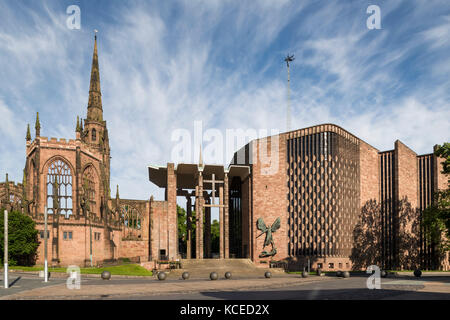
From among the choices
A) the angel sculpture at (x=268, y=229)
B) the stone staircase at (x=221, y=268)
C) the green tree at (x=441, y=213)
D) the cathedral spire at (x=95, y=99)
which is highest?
the cathedral spire at (x=95, y=99)

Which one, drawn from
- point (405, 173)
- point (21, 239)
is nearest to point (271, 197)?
point (405, 173)

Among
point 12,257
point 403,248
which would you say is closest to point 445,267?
point 403,248

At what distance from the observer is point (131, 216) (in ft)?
228

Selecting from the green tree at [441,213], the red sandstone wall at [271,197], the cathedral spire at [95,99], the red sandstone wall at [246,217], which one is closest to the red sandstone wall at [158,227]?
the red sandstone wall at [246,217]

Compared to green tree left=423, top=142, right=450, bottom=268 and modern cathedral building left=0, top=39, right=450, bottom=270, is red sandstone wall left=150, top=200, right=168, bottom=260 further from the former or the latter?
green tree left=423, top=142, right=450, bottom=268

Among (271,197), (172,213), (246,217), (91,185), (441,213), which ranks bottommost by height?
(246,217)

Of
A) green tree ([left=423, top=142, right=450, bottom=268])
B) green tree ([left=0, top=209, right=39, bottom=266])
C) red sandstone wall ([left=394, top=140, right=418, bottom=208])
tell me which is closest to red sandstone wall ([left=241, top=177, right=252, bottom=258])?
red sandstone wall ([left=394, top=140, right=418, bottom=208])

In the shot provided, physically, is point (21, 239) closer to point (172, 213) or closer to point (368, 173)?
point (172, 213)

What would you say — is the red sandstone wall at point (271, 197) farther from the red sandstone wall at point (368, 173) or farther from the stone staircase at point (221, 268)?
the red sandstone wall at point (368, 173)

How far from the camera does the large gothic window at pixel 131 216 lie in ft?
226

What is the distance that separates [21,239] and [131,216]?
22.9 m

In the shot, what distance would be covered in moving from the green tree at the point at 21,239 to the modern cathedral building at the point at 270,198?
1.54 meters

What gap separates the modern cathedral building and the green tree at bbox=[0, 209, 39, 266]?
1541mm
